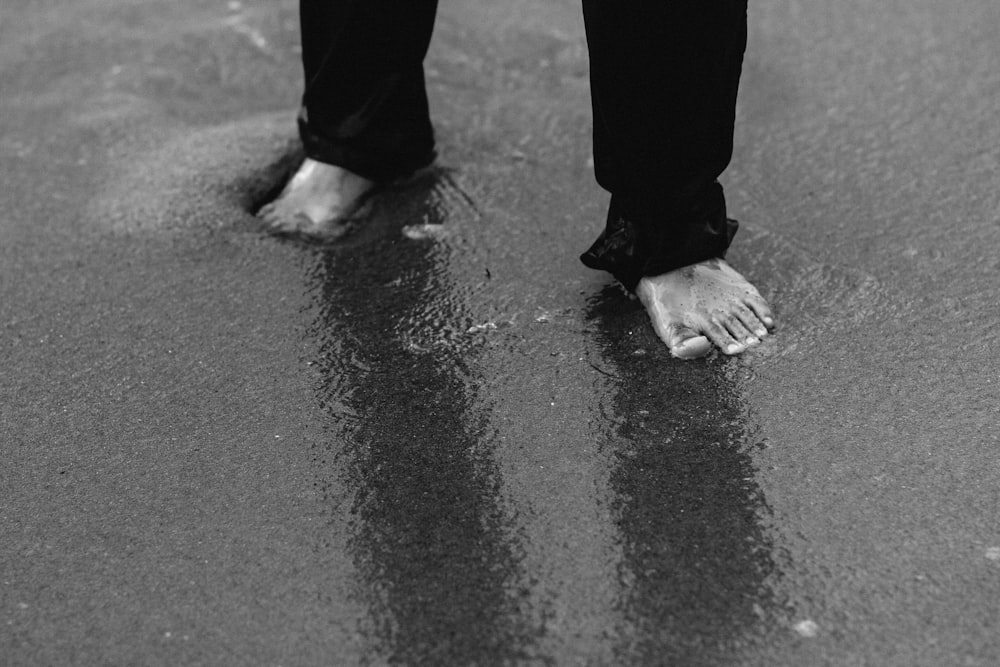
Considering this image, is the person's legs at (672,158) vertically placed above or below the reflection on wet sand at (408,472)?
above

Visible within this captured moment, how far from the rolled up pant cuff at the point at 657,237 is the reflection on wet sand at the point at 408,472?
1.07 ft

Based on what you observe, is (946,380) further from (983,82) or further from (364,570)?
(983,82)

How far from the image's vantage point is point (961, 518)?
173 centimetres

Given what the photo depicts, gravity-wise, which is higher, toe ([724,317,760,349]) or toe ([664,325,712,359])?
toe ([724,317,760,349])

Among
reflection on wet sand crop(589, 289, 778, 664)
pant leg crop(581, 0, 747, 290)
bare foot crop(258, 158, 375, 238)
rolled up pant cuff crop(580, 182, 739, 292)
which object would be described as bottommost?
bare foot crop(258, 158, 375, 238)

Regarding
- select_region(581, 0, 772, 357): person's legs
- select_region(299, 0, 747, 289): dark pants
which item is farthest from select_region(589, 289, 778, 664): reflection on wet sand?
select_region(299, 0, 747, 289): dark pants

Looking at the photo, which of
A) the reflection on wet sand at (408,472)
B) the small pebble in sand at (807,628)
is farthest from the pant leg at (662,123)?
the small pebble in sand at (807,628)

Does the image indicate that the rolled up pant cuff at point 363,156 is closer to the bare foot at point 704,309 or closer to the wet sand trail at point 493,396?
the wet sand trail at point 493,396

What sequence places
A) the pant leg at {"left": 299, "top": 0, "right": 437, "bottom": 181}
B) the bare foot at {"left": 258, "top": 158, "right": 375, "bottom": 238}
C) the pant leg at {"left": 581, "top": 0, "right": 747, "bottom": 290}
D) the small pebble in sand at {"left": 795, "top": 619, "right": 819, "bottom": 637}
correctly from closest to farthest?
1. the small pebble in sand at {"left": 795, "top": 619, "right": 819, "bottom": 637}
2. the pant leg at {"left": 581, "top": 0, "right": 747, "bottom": 290}
3. the pant leg at {"left": 299, "top": 0, "right": 437, "bottom": 181}
4. the bare foot at {"left": 258, "top": 158, "right": 375, "bottom": 238}

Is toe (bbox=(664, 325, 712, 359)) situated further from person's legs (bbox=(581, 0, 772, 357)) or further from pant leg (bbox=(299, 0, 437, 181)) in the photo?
pant leg (bbox=(299, 0, 437, 181))

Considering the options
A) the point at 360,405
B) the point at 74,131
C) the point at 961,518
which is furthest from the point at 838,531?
the point at 74,131

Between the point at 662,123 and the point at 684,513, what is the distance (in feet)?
2.22

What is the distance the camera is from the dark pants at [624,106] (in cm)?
195

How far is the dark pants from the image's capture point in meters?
1.95
